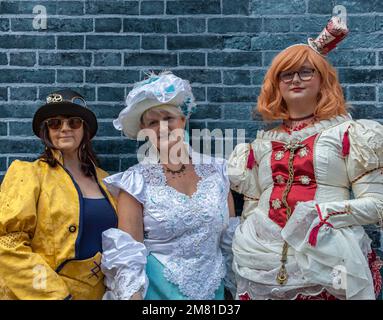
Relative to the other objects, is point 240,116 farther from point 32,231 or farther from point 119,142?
point 32,231

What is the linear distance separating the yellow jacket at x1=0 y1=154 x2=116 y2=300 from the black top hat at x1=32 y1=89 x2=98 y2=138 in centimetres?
27

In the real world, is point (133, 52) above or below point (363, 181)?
above

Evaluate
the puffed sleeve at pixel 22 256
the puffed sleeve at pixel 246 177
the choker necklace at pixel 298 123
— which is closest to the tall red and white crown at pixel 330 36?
the choker necklace at pixel 298 123

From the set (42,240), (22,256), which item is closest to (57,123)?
(42,240)

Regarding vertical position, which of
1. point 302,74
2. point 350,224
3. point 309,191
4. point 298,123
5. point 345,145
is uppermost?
point 302,74

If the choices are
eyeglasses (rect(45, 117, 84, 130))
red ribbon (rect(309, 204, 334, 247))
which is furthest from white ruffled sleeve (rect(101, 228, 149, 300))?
red ribbon (rect(309, 204, 334, 247))

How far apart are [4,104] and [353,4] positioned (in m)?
2.19

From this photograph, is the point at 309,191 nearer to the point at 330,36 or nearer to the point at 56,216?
the point at 330,36

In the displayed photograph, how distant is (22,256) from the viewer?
3451 mm

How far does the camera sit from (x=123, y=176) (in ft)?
12.3

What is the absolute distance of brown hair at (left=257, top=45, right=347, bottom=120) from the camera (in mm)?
3666

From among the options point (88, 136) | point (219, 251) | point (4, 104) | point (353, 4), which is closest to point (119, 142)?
point (88, 136)

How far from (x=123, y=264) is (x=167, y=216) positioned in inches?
12.9

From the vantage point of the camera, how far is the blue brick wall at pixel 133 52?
4332 mm
